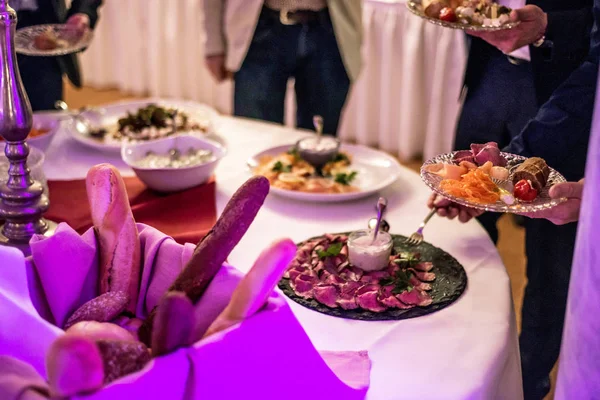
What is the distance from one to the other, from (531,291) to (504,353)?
0.76 m

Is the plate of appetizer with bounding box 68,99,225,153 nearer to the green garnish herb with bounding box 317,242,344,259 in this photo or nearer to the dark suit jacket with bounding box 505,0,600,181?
the green garnish herb with bounding box 317,242,344,259

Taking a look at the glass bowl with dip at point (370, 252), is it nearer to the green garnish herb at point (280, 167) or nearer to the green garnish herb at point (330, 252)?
the green garnish herb at point (330, 252)

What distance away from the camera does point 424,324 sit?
113 centimetres

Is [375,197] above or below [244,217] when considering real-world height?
below

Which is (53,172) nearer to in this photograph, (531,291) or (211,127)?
(211,127)

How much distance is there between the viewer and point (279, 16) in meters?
2.42

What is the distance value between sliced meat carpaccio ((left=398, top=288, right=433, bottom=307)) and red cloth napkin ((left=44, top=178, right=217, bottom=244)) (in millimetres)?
408

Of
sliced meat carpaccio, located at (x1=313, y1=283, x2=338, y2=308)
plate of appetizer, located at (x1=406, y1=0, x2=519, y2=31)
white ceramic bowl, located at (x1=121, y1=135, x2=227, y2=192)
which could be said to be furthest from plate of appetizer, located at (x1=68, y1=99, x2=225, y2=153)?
sliced meat carpaccio, located at (x1=313, y1=283, x2=338, y2=308)

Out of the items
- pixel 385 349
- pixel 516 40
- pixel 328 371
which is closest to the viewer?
pixel 328 371

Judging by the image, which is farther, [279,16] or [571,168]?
[279,16]

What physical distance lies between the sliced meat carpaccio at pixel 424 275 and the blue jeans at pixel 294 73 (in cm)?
134

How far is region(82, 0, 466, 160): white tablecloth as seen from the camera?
11.4ft

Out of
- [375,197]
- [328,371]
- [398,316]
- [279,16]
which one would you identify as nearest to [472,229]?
[375,197]

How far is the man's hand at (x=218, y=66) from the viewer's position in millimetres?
2574
